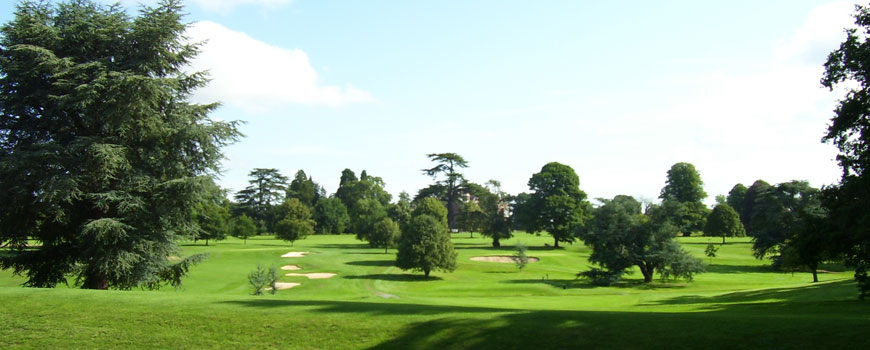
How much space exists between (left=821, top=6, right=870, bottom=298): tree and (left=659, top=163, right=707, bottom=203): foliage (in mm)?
81538

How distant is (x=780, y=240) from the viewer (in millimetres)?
51844

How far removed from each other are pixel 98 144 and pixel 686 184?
3745 inches

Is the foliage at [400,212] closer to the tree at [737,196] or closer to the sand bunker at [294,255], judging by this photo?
the sand bunker at [294,255]

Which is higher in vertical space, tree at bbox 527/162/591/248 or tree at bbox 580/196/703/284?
tree at bbox 527/162/591/248

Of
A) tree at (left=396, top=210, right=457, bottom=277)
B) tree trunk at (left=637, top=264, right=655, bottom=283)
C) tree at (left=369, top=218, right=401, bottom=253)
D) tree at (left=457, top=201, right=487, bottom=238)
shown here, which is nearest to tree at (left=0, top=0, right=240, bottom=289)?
tree at (left=396, top=210, right=457, bottom=277)

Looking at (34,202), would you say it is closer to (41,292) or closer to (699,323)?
(41,292)

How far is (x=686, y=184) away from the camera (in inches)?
3711

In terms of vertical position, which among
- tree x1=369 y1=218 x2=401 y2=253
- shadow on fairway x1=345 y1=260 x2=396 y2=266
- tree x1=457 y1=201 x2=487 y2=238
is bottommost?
shadow on fairway x1=345 y1=260 x2=396 y2=266

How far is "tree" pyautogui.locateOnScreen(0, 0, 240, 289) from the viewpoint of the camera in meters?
17.7

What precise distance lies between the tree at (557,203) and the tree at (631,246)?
24380 mm

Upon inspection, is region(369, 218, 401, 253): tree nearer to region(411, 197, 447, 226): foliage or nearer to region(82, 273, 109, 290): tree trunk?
region(411, 197, 447, 226): foliage

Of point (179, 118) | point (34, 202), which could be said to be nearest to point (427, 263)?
point (179, 118)

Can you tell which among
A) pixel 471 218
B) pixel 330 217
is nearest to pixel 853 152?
pixel 471 218

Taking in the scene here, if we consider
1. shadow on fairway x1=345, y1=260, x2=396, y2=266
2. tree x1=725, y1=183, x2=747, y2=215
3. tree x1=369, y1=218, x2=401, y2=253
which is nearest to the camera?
shadow on fairway x1=345, y1=260, x2=396, y2=266
